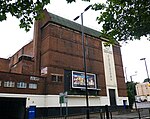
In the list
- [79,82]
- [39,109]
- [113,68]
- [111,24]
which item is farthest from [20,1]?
[113,68]

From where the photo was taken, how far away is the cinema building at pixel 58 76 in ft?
87.6

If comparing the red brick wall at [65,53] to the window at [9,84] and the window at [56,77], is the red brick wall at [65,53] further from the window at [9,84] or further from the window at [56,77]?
the window at [9,84]

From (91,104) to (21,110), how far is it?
1358 cm

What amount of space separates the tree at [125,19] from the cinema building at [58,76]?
62.5 ft

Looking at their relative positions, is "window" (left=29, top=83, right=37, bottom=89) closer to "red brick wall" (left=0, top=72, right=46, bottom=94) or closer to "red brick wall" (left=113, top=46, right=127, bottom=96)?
"red brick wall" (left=0, top=72, right=46, bottom=94)

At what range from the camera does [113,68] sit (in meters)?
41.5

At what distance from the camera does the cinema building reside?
26.7 metres

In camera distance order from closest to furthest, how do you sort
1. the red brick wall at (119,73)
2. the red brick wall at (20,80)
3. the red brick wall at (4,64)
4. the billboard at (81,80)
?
1. the red brick wall at (20,80)
2. the billboard at (81,80)
3. the red brick wall at (119,73)
4. the red brick wall at (4,64)

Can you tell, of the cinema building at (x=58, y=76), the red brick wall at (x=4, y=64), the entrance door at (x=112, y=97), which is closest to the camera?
the cinema building at (x=58, y=76)

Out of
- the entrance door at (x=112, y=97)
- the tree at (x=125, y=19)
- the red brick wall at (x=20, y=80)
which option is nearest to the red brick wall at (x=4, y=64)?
the red brick wall at (x=20, y=80)

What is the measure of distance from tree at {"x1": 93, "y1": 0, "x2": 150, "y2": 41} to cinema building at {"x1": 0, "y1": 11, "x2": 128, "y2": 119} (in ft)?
62.5

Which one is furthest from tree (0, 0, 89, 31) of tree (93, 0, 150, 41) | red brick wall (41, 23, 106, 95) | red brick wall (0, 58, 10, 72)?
red brick wall (0, 58, 10, 72)

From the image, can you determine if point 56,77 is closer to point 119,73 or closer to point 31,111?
point 31,111

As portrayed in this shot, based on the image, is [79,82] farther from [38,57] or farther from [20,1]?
[20,1]
